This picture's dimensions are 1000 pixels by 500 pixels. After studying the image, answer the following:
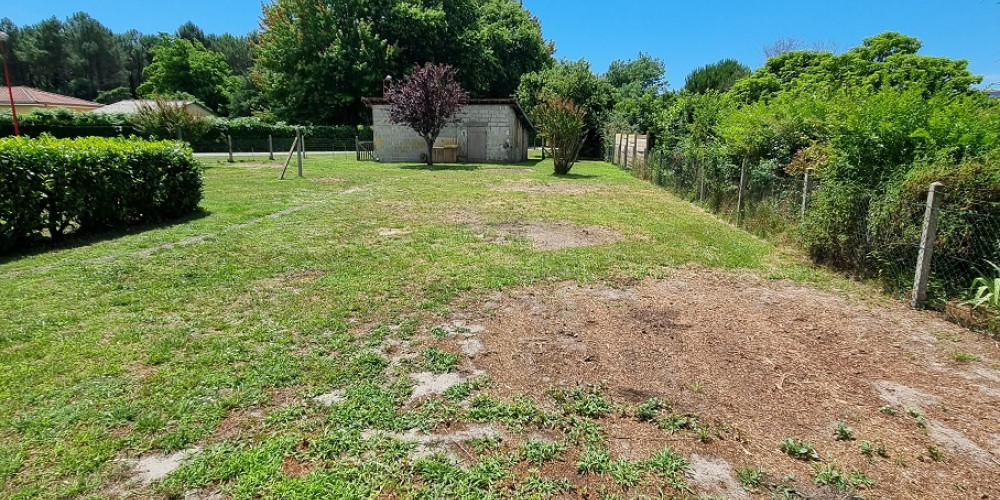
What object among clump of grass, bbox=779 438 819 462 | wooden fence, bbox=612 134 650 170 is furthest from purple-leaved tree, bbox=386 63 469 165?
clump of grass, bbox=779 438 819 462

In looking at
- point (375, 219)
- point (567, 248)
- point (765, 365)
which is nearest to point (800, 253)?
point (567, 248)

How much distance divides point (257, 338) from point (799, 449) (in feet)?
12.4

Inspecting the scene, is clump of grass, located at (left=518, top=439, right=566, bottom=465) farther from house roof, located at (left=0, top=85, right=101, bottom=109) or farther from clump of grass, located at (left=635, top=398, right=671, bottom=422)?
house roof, located at (left=0, top=85, right=101, bottom=109)

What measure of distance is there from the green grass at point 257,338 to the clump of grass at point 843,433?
1.30 m

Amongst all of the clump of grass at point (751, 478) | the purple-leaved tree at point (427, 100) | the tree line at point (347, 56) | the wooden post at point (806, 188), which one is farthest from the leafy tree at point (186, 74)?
the clump of grass at point (751, 478)

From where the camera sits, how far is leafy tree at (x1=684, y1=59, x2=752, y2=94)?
1574 inches

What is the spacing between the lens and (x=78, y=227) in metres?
7.65

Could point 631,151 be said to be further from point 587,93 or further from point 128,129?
point 128,129

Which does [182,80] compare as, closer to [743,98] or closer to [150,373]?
[743,98]

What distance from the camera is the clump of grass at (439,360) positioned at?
3.44 metres

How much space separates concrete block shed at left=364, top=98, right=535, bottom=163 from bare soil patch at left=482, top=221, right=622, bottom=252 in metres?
17.3

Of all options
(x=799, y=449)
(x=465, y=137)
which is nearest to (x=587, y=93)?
(x=465, y=137)

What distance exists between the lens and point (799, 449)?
259 cm

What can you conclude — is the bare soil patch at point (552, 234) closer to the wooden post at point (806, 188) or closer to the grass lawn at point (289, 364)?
the grass lawn at point (289, 364)
